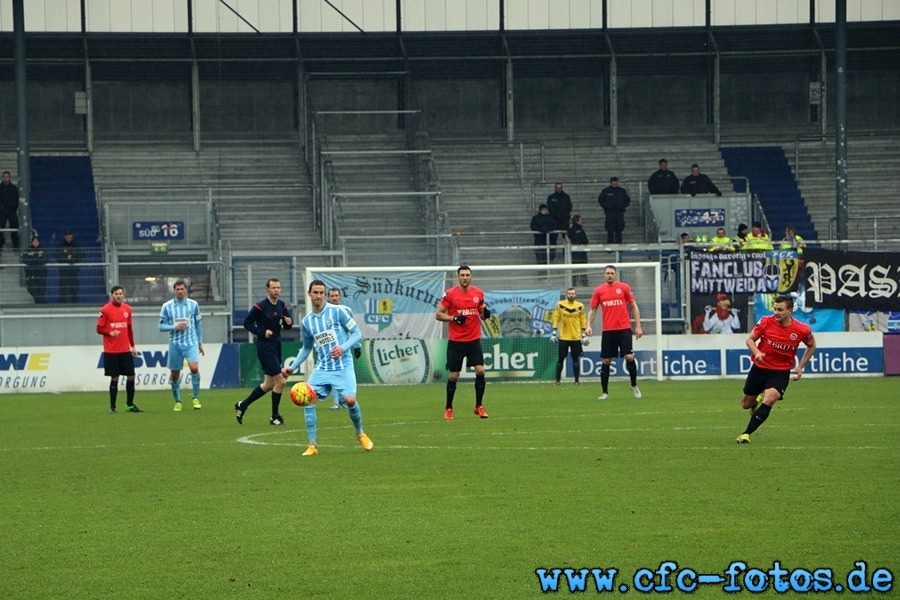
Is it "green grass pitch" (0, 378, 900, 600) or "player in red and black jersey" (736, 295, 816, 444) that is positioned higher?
"player in red and black jersey" (736, 295, 816, 444)

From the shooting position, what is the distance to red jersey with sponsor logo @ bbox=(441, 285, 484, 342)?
2056 cm

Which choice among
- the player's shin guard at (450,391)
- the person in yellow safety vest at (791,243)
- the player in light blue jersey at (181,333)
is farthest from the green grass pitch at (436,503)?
the person in yellow safety vest at (791,243)

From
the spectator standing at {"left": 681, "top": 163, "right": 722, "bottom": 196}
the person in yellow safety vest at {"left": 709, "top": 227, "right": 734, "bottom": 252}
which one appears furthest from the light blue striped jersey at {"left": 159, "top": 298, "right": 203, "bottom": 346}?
the spectator standing at {"left": 681, "top": 163, "right": 722, "bottom": 196}

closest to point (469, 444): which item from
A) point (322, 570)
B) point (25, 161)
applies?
point (322, 570)

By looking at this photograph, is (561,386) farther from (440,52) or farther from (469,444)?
(440,52)

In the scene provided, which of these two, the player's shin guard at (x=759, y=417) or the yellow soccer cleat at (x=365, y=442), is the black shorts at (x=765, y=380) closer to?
the player's shin guard at (x=759, y=417)

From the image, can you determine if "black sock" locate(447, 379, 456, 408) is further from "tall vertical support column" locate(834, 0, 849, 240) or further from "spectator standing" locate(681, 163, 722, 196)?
"spectator standing" locate(681, 163, 722, 196)

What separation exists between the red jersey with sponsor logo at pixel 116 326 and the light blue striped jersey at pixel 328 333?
910cm

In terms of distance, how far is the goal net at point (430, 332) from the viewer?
3077cm

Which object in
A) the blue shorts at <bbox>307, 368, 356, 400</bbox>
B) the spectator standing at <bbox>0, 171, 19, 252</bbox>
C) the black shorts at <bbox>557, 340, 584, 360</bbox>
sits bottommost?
the black shorts at <bbox>557, 340, 584, 360</bbox>

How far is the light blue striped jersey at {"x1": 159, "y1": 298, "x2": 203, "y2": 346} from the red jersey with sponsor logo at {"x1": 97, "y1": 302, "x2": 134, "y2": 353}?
61cm

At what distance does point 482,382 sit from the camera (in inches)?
806

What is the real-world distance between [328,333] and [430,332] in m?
15.9

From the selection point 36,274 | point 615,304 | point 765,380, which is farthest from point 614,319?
point 36,274
